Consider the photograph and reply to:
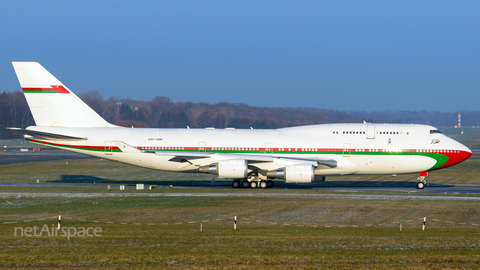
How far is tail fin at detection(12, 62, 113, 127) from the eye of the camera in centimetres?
3894

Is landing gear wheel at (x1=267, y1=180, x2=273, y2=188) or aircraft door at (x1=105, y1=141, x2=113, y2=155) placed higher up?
aircraft door at (x1=105, y1=141, x2=113, y2=155)

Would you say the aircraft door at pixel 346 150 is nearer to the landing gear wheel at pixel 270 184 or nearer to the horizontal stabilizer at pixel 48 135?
the landing gear wheel at pixel 270 184

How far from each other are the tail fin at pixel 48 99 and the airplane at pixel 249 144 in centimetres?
7

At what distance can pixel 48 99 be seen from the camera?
39.5 m

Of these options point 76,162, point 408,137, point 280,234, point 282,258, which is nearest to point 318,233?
point 280,234

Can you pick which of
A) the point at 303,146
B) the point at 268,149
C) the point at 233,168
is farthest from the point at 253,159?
the point at 303,146

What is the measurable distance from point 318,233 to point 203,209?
926cm

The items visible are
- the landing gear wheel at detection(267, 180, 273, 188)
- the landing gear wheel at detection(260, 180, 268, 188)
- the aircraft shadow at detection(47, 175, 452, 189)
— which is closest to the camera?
the landing gear wheel at detection(260, 180, 268, 188)

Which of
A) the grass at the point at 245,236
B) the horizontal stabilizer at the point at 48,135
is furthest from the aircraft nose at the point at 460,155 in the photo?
the horizontal stabilizer at the point at 48,135

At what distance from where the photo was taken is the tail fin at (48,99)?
1533 inches

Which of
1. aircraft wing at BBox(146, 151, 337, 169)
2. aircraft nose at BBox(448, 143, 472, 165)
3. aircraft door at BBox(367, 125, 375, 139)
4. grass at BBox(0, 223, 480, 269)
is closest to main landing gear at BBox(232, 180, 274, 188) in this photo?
aircraft wing at BBox(146, 151, 337, 169)

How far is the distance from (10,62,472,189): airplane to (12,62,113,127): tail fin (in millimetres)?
74

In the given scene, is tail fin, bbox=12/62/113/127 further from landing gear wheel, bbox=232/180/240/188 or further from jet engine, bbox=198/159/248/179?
landing gear wheel, bbox=232/180/240/188

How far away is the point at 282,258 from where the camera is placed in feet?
49.8
